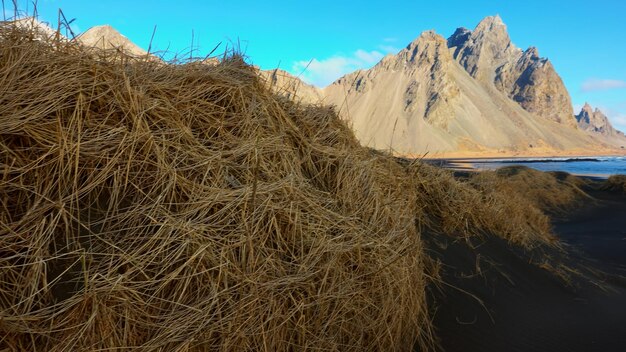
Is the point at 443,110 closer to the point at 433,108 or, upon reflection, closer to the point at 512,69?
the point at 433,108

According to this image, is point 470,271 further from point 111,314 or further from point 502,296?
point 111,314

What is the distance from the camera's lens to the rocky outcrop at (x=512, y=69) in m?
141

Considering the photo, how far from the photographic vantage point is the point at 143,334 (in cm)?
189

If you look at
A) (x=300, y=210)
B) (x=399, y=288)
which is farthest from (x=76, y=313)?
(x=399, y=288)

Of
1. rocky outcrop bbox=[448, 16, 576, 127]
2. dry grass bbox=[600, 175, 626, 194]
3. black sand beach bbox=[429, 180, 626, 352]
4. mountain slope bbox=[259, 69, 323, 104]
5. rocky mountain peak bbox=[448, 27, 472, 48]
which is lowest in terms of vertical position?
dry grass bbox=[600, 175, 626, 194]

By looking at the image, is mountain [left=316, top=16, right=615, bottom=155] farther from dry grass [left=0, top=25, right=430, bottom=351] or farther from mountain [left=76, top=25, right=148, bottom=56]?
dry grass [left=0, top=25, right=430, bottom=351]

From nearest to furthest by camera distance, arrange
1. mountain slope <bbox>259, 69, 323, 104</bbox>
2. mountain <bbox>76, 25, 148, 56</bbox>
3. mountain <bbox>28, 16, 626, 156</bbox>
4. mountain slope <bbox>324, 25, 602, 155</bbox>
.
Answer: mountain <bbox>76, 25, 148, 56</bbox>, mountain slope <bbox>259, 69, 323, 104</bbox>, mountain <bbox>28, 16, 626, 156</bbox>, mountain slope <bbox>324, 25, 602, 155</bbox>

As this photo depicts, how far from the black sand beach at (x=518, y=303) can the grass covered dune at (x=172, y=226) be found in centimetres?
48

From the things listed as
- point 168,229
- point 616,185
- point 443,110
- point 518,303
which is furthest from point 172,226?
point 443,110

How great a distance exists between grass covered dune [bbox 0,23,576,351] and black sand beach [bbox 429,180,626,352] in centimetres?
48

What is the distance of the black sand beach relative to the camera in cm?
330

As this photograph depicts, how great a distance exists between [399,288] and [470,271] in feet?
6.25

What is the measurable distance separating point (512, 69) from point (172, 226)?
179578 millimetres

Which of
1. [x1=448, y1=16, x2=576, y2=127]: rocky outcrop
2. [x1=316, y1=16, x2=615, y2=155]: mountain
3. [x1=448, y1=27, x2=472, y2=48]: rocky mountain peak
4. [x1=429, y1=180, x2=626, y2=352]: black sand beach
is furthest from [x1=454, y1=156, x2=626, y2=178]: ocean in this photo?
[x1=448, y1=27, x2=472, y2=48]: rocky mountain peak
